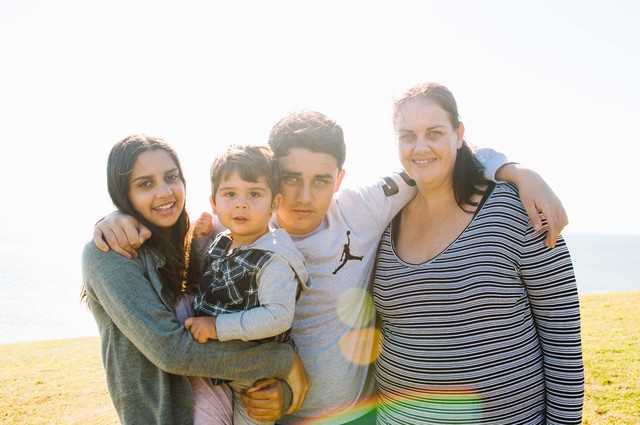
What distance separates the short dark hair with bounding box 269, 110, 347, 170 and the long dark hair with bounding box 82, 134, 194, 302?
740 millimetres

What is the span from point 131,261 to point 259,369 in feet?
3.23

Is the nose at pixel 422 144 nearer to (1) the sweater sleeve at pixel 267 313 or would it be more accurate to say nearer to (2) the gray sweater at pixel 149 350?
(1) the sweater sleeve at pixel 267 313

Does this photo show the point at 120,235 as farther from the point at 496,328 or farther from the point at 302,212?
the point at 496,328

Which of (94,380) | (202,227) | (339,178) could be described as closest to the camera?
(202,227)

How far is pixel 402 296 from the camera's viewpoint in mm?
3199

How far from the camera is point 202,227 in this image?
3486 millimetres

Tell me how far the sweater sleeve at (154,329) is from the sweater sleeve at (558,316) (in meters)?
1.71

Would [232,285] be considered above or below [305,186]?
below

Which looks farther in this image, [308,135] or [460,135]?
[460,135]

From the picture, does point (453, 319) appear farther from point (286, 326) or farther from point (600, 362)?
point (600, 362)

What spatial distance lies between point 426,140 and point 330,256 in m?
1.08

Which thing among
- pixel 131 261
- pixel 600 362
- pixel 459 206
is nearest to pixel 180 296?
pixel 131 261

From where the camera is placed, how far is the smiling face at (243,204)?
2.99 m

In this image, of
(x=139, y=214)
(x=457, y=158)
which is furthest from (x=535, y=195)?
(x=139, y=214)
